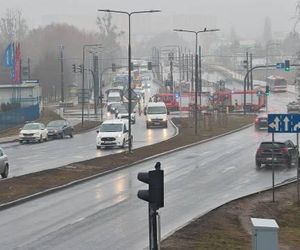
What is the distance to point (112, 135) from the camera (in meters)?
47.5

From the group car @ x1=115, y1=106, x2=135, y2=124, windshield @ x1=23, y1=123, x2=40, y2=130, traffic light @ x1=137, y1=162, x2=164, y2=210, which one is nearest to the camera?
traffic light @ x1=137, y1=162, x2=164, y2=210

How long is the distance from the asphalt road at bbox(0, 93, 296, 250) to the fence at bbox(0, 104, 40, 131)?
37.5 m

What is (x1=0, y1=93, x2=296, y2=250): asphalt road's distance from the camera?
17.0m

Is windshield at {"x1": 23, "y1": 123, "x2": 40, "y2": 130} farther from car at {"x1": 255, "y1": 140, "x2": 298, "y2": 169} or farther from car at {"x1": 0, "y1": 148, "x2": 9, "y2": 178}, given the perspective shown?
car at {"x1": 0, "y1": 148, "x2": 9, "y2": 178}

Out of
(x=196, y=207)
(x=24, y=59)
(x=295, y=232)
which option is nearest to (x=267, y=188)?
(x=196, y=207)

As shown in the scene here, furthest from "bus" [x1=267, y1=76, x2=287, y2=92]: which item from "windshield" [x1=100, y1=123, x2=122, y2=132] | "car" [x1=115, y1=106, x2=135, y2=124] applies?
"windshield" [x1=100, y1=123, x2=122, y2=132]

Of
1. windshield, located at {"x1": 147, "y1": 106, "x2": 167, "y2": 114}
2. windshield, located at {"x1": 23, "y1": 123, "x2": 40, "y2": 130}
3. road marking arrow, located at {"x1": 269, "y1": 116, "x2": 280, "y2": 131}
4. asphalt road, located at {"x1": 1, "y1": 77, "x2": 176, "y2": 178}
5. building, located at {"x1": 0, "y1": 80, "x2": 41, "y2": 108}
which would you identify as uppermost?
road marking arrow, located at {"x1": 269, "y1": 116, "x2": 280, "y2": 131}

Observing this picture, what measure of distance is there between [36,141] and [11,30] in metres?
121

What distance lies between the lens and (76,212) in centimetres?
2108

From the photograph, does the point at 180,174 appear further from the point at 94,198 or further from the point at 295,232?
the point at 295,232

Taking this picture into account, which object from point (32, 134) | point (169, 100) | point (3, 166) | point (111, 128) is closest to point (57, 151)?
point (111, 128)

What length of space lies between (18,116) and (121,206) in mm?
55893

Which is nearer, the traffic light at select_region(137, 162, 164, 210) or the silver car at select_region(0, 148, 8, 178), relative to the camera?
the traffic light at select_region(137, 162, 164, 210)

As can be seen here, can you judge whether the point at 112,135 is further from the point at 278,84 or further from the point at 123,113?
the point at 278,84
